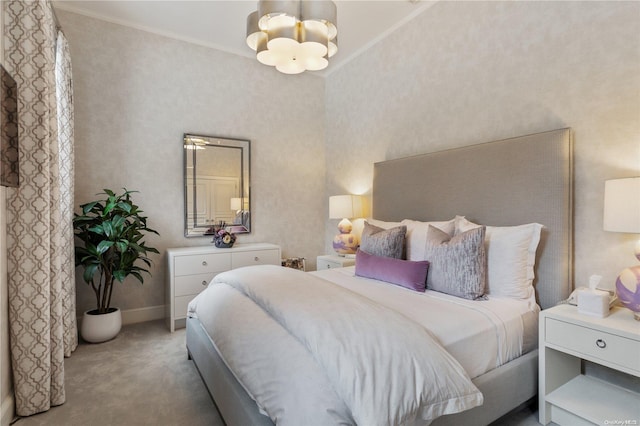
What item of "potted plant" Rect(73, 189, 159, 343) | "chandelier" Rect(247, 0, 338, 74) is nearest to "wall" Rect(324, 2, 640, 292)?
"chandelier" Rect(247, 0, 338, 74)

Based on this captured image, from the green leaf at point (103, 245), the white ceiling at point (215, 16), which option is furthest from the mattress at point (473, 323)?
the white ceiling at point (215, 16)

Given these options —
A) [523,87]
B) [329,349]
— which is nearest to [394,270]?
[329,349]

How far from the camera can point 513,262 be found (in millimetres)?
1952

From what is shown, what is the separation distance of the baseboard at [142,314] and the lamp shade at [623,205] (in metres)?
3.75

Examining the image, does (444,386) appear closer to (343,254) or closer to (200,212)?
(343,254)

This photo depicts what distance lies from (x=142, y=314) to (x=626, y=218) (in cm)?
389

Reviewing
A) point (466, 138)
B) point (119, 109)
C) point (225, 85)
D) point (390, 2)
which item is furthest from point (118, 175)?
point (466, 138)

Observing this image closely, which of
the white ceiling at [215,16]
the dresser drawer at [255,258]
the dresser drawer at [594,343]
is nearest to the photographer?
the dresser drawer at [594,343]

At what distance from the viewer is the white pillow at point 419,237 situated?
2349mm

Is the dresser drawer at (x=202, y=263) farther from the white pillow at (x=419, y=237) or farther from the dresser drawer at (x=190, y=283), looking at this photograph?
the white pillow at (x=419, y=237)

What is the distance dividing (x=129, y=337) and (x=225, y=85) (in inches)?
110

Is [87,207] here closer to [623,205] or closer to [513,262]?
[513,262]

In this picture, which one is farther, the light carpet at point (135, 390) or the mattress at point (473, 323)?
the light carpet at point (135, 390)

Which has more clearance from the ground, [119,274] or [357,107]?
[357,107]
